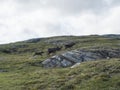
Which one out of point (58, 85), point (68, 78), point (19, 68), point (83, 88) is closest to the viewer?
point (83, 88)

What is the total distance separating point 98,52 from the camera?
3531 inches

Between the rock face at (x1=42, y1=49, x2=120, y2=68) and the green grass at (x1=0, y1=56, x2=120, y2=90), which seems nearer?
the green grass at (x1=0, y1=56, x2=120, y2=90)

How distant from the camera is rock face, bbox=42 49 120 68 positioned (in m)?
84.1

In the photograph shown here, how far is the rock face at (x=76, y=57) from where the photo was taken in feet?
276

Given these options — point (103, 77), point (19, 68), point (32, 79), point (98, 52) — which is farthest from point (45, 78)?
point (98, 52)

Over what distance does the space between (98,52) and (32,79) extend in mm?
35571

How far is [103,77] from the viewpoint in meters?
51.1

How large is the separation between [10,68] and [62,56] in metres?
14.3

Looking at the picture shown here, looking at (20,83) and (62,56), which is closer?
(20,83)

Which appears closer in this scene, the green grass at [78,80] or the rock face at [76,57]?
the green grass at [78,80]

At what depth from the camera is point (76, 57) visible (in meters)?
86.8

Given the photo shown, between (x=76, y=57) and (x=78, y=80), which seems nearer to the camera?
(x=78, y=80)

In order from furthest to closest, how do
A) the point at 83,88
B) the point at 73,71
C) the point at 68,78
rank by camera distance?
1. the point at 73,71
2. the point at 68,78
3. the point at 83,88

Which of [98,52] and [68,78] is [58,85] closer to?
[68,78]
